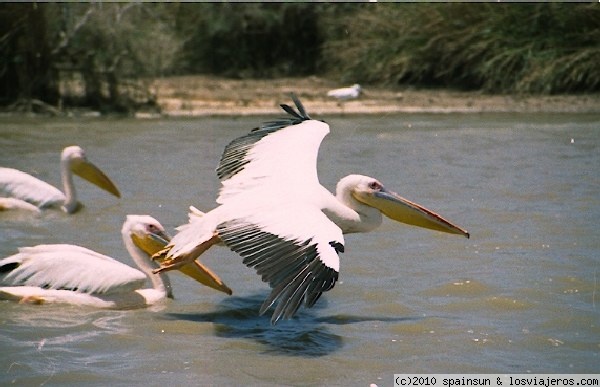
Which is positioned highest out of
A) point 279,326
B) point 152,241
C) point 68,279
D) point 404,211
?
point 404,211

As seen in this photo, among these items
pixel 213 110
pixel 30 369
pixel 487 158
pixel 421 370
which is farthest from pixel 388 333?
pixel 213 110

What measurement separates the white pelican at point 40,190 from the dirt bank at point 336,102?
Result: 4135mm

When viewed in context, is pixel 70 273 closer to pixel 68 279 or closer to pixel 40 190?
pixel 68 279

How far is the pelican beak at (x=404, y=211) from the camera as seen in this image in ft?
19.4

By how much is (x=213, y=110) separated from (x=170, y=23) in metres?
3.12

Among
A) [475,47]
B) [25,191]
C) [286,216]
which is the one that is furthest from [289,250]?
[475,47]

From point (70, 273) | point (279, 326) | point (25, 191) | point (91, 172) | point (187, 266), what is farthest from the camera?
point (91, 172)

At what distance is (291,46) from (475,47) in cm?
271

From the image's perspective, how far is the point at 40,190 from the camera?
809cm

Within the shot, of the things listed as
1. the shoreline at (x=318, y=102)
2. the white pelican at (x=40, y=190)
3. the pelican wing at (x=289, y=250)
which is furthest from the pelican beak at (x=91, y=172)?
the shoreline at (x=318, y=102)

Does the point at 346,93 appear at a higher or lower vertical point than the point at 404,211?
lower

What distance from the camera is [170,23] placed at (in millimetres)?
15328

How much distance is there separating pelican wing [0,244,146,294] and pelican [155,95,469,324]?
0.71 ft

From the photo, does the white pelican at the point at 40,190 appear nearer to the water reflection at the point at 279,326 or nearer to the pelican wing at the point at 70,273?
the pelican wing at the point at 70,273
